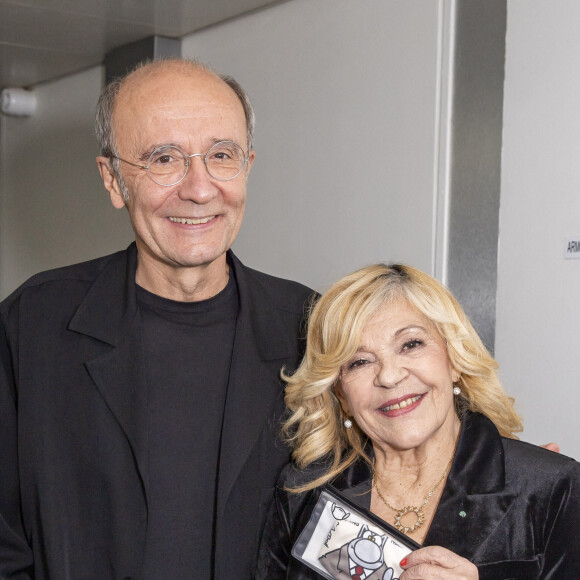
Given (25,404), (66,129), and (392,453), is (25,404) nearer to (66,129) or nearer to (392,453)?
(392,453)

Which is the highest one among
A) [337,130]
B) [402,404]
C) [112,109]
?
[337,130]

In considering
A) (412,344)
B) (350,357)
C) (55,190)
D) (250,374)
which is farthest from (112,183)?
(55,190)

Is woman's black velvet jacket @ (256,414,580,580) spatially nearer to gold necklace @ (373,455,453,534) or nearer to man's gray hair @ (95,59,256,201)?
gold necklace @ (373,455,453,534)

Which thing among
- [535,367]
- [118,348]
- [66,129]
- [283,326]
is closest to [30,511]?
[118,348]

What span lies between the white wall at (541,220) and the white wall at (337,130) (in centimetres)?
23

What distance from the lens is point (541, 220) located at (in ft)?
8.20

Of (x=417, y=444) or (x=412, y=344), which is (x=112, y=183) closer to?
(x=412, y=344)

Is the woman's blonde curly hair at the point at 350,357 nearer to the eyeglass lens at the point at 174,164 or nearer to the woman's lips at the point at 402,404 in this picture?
the woman's lips at the point at 402,404

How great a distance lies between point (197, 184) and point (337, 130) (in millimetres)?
1154

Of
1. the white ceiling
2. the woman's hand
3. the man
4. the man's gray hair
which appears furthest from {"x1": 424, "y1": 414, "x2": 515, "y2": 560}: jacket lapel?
the white ceiling

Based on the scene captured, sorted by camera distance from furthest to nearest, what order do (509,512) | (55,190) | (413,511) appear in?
(55,190) → (413,511) → (509,512)

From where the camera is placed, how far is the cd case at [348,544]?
1679mm

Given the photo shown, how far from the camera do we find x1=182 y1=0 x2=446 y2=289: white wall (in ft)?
8.87

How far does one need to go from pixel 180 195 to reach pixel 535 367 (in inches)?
46.6
